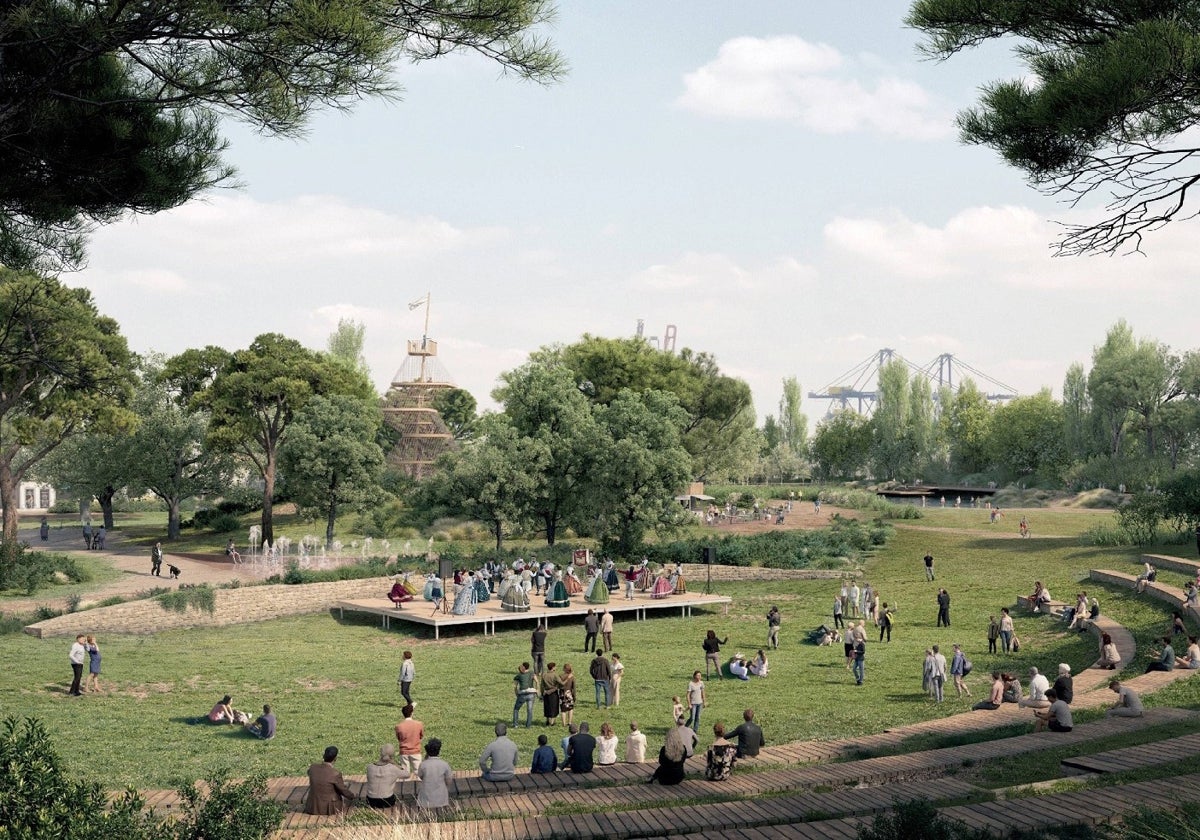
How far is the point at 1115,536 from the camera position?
135 ft

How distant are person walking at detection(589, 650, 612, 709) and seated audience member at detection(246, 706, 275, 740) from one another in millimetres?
6295

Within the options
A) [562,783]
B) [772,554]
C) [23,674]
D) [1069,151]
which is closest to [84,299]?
[23,674]

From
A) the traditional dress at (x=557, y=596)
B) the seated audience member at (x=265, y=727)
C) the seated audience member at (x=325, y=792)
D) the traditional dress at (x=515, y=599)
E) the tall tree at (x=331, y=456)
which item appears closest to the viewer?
the seated audience member at (x=325, y=792)

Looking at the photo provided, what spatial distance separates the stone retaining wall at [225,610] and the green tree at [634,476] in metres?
10.8

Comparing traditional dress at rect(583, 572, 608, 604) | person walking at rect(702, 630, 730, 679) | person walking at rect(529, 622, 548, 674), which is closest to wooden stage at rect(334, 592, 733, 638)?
traditional dress at rect(583, 572, 608, 604)

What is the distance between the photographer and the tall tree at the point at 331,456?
47.5 m

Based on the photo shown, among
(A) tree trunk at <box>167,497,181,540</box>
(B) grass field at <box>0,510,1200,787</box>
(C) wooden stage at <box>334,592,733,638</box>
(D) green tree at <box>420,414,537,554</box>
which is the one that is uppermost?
→ (D) green tree at <box>420,414,537,554</box>

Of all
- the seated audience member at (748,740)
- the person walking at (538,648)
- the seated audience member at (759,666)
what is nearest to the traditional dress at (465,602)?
the person walking at (538,648)

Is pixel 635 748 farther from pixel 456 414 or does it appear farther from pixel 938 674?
pixel 456 414

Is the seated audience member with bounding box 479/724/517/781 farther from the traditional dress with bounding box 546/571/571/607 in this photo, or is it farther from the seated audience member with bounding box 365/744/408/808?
the traditional dress with bounding box 546/571/571/607

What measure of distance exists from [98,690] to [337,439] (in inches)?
1015

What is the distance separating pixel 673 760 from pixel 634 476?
29.3 metres

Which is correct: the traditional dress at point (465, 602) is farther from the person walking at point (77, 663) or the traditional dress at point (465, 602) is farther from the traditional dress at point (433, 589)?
the person walking at point (77, 663)

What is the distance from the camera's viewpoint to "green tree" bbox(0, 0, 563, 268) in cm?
1173
